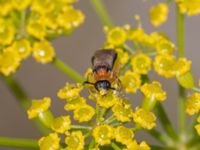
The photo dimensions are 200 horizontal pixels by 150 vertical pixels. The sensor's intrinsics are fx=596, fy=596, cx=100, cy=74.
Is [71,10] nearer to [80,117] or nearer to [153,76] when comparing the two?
[80,117]

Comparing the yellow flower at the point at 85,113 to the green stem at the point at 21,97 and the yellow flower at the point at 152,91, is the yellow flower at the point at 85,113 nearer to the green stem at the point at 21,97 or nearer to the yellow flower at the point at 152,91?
the yellow flower at the point at 152,91

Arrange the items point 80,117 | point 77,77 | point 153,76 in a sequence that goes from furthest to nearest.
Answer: point 153,76, point 77,77, point 80,117

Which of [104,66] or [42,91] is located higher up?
[104,66]

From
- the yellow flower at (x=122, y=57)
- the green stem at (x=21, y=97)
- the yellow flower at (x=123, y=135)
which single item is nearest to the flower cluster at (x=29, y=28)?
the green stem at (x=21, y=97)

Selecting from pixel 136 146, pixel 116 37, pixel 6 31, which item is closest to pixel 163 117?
pixel 136 146

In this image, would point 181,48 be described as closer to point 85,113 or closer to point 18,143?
point 85,113

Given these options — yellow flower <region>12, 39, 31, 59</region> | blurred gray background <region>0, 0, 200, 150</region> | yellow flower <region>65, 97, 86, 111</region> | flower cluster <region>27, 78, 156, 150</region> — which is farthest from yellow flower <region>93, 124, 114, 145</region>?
blurred gray background <region>0, 0, 200, 150</region>

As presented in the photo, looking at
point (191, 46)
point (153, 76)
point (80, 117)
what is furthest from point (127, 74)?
point (191, 46)

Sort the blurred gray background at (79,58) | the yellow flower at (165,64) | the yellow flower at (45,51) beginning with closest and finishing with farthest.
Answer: the yellow flower at (165,64), the yellow flower at (45,51), the blurred gray background at (79,58)

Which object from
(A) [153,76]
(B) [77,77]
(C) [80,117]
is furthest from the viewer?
(A) [153,76]
